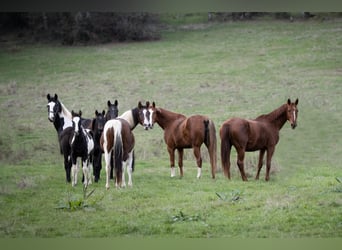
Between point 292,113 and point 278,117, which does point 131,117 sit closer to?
point 278,117

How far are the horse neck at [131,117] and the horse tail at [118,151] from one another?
23 centimetres

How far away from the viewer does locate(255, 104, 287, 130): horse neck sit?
8328 millimetres

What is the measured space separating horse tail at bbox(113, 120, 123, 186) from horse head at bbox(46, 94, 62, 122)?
2.20 ft

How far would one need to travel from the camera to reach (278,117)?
8.37 m

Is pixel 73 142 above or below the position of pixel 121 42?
below

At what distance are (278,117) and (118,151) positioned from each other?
1.82 m

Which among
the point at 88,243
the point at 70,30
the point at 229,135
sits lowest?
the point at 88,243

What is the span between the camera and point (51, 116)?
8.23 metres

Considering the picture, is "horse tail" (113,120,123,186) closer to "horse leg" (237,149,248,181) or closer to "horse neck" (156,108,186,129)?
"horse neck" (156,108,186,129)

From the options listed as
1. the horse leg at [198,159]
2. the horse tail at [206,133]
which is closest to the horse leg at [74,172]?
Answer: the horse leg at [198,159]

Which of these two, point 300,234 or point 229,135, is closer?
point 300,234
